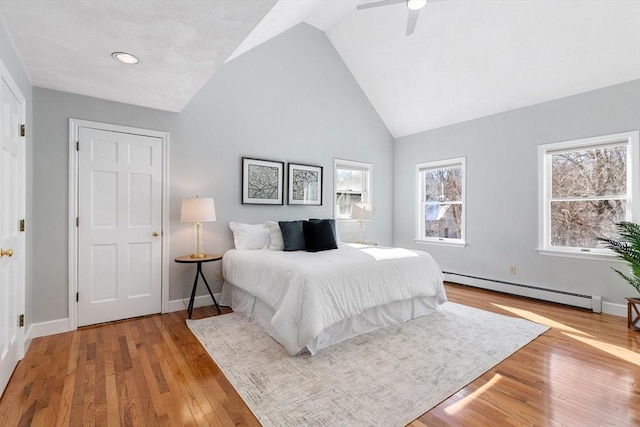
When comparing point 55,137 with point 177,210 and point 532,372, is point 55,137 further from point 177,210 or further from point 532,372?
point 532,372

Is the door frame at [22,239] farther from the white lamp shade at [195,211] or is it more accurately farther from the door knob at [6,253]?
the white lamp shade at [195,211]

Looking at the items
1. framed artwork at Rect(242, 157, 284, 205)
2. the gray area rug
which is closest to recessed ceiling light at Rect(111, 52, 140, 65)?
framed artwork at Rect(242, 157, 284, 205)

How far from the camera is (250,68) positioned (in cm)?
415

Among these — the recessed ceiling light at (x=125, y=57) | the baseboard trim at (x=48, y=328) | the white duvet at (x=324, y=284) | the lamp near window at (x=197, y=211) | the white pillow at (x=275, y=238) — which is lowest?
the baseboard trim at (x=48, y=328)

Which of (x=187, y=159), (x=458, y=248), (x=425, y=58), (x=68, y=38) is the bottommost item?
A: (x=458, y=248)

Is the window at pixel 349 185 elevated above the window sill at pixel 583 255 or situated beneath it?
elevated above

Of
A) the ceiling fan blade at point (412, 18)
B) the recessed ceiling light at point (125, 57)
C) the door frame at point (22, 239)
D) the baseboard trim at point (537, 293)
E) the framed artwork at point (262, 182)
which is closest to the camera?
the recessed ceiling light at point (125, 57)

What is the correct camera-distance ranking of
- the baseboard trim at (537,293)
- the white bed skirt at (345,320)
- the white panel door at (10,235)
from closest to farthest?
the white panel door at (10,235), the white bed skirt at (345,320), the baseboard trim at (537,293)

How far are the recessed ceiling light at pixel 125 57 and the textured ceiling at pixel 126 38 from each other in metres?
0.05

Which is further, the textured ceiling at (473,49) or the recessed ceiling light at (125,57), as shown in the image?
the textured ceiling at (473,49)

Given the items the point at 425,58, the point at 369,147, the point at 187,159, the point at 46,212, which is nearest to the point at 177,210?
the point at 187,159

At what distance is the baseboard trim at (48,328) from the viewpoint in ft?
9.14

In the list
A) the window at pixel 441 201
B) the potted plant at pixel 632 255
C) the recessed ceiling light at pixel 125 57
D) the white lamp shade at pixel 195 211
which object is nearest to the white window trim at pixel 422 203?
the window at pixel 441 201

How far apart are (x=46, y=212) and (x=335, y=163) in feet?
12.2
